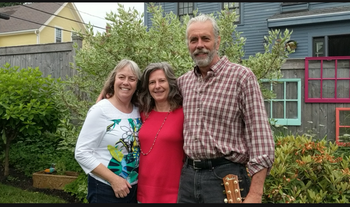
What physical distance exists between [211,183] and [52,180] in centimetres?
386

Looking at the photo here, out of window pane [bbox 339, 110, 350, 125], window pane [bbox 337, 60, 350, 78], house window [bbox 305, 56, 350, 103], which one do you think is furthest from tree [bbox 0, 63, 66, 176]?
window pane [bbox 337, 60, 350, 78]

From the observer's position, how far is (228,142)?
2062mm

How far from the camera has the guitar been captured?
1985 mm

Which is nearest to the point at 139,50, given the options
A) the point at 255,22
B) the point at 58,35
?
the point at 255,22

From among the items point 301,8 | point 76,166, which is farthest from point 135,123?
point 301,8

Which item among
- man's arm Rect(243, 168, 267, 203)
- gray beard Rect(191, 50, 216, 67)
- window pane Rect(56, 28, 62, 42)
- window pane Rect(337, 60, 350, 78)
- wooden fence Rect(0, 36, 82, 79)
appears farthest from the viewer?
window pane Rect(56, 28, 62, 42)

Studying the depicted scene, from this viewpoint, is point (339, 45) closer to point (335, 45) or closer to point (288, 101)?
point (335, 45)

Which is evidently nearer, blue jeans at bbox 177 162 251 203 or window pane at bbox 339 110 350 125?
blue jeans at bbox 177 162 251 203

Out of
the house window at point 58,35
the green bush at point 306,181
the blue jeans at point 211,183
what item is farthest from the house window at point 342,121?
the house window at point 58,35

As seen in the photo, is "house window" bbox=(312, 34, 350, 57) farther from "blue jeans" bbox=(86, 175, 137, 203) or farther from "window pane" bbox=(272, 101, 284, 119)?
"blue jeans" bbox=(86, 175, 137, 203)

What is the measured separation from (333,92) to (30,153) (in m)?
6.58

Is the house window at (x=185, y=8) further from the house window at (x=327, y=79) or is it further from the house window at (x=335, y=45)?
the house window at (x=327, y=79)

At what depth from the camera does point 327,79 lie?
23.4ft

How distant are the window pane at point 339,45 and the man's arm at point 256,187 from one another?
10.4m
